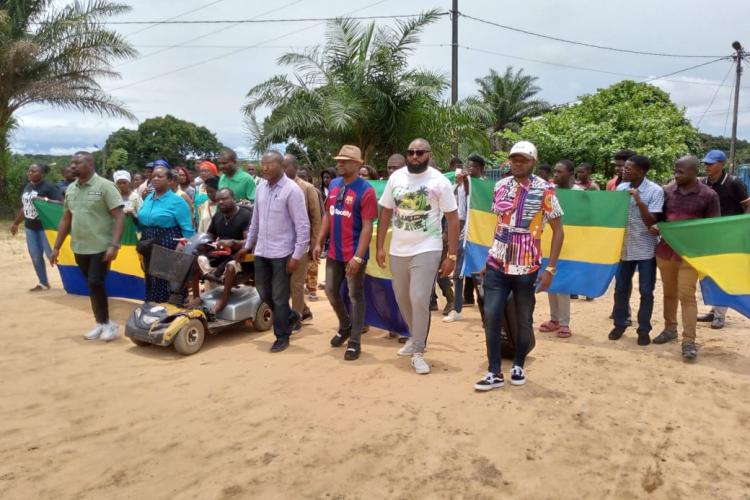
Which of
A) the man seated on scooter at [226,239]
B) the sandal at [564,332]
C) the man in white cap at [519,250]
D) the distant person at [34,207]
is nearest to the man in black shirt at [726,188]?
the sandal at [564,332]

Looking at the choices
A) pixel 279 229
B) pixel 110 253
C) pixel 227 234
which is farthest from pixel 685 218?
pixel 110 253

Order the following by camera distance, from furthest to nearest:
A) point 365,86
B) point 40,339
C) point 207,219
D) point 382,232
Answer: point 365,86 < point 207,219 < point 40,339 < point 382,232

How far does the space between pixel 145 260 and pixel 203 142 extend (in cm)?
6115

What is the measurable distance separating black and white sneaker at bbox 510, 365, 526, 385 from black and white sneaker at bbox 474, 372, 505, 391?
0.12 meters

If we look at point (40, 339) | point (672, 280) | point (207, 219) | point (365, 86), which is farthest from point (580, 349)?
point (365, 86)

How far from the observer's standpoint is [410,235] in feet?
15.4

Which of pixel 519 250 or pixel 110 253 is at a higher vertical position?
pixel 519 250

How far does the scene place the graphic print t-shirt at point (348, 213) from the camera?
5.11m

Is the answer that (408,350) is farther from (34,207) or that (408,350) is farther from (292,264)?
(34,207)

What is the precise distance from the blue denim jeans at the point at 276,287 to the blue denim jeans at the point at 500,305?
2043mm

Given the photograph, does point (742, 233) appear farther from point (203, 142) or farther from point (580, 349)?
point (203, 142)

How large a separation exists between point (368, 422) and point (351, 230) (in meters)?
1.93

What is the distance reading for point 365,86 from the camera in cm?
1377

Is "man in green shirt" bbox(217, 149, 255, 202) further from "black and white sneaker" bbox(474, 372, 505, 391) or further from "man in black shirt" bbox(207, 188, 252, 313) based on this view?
"black and white sneaker" bbox(474, 372, 505, 391)
